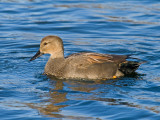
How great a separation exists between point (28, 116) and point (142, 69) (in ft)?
12.8

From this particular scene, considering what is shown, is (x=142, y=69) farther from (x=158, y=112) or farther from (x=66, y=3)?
(x=66, y=3)

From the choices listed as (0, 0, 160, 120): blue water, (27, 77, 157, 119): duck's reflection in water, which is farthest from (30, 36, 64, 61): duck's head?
(27, 77, 157, 119): duck's reflection in water

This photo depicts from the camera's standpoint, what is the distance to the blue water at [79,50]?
286 inches

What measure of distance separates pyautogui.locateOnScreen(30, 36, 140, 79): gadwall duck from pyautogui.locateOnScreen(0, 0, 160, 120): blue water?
0.88 ft

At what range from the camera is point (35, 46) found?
477 inches

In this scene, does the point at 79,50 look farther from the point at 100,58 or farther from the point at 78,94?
the point at 78,94

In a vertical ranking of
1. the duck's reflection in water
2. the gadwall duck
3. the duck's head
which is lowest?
the duck's reflection in water

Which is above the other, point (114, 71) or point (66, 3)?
point (66, 3)

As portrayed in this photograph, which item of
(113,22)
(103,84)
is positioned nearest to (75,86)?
(103,84)

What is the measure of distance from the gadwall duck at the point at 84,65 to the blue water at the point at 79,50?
270 millimetres

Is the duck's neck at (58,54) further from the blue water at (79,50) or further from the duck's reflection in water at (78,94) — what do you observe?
the duck's reflection in water at (78,94)

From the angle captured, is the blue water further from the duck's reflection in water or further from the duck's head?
the duck's head

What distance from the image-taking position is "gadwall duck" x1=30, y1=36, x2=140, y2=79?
358 inches

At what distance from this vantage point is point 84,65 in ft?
29.9
